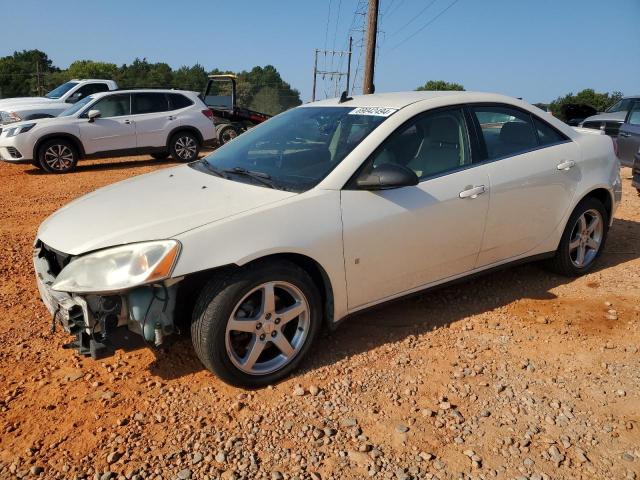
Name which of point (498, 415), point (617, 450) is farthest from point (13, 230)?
point (617, 450)

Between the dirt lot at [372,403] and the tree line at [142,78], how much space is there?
2203 cm

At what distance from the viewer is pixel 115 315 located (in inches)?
107

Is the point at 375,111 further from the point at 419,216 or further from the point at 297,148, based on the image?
the point at 419,216

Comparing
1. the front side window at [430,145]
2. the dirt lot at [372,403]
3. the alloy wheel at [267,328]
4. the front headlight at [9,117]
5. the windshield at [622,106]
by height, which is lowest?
the dirt lot at [372,403]

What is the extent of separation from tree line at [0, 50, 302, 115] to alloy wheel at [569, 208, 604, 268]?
2101cm

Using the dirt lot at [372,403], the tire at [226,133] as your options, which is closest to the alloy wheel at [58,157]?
the tire at [226,133]

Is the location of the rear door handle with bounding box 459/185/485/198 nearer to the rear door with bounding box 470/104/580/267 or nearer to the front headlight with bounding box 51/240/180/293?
the rear door with bounding box 470/104/580/267

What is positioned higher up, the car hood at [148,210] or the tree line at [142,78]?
the tree line at [142,78]

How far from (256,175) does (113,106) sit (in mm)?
9729

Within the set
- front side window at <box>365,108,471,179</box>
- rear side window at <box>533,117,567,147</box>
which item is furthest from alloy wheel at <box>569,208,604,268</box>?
front side window at <box>365,108,471,179</box>

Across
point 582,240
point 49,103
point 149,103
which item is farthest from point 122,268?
point 49,103

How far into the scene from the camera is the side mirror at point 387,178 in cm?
315

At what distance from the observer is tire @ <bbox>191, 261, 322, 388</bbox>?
2783 mm

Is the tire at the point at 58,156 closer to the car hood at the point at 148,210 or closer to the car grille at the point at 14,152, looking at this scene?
the car grille at the point at 14,152
